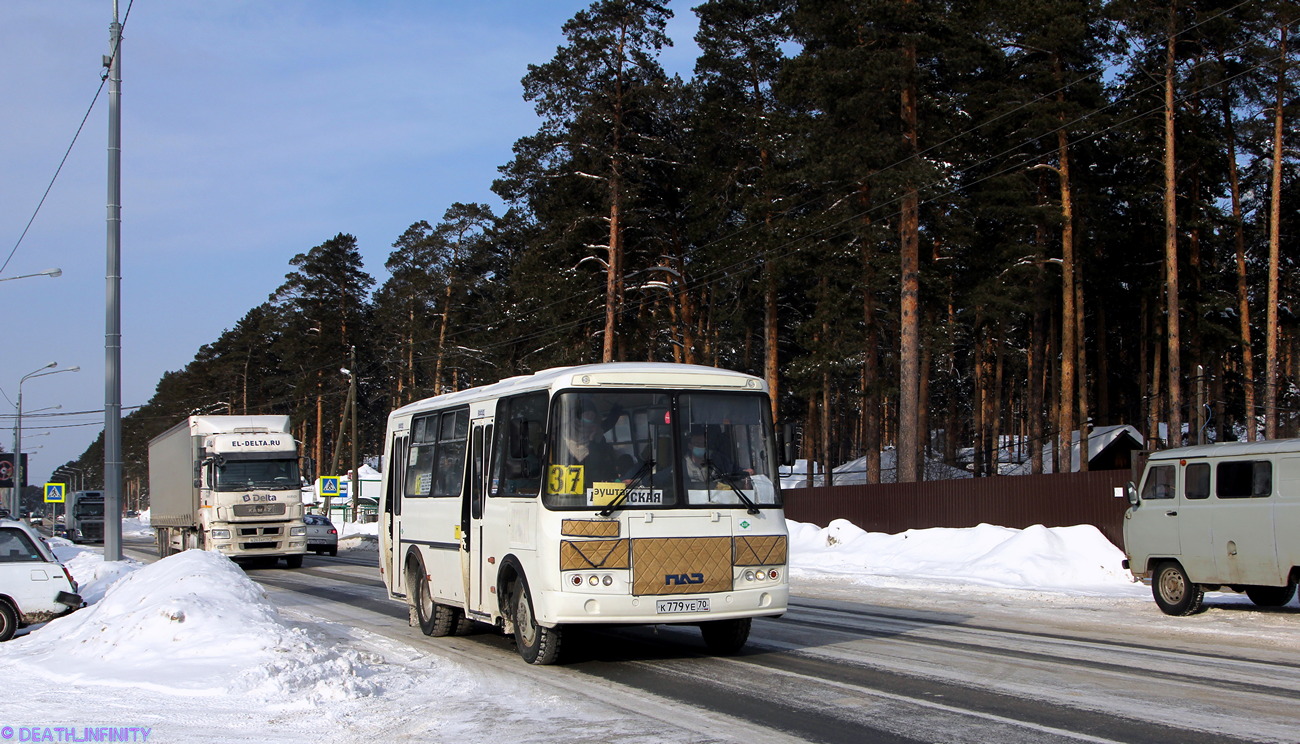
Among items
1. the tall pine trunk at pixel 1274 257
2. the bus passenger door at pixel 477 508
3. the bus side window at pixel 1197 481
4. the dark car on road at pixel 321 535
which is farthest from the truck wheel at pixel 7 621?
the tall pine trunk at pixel 1274 257

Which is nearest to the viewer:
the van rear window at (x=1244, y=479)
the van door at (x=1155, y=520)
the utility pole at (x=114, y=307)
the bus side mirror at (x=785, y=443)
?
the bus side mirror at (x=785, y=443)

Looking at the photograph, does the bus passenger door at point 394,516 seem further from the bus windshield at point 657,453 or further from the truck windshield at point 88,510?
the truck windshield at point 88,510

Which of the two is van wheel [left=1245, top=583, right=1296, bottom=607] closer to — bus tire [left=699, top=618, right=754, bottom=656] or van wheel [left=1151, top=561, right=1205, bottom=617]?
van wheel [left=1151, top=561, right=1205, bottom=617]

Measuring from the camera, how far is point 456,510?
13.4m

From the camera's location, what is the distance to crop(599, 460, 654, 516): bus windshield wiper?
35.7ft

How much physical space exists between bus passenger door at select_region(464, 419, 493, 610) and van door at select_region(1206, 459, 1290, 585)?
376 inches

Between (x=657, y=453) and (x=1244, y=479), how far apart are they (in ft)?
28.4

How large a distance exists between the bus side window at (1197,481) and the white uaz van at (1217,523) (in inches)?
0.5

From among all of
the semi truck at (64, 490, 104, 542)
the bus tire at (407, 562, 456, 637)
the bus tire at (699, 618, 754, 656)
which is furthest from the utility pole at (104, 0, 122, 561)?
the semi truck at (64, 490, 104, 542)

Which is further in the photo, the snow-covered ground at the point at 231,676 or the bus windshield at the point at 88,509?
the bus windshield at the point at 88,509

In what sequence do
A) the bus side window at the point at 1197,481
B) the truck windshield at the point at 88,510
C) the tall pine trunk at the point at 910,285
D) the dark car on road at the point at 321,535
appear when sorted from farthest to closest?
the truck windshield at the point at 88,510 → the dark car on road at the point at 321,535 → the tall pine trunk at the point at 910,285 → the bus side window at the point at 1197,481

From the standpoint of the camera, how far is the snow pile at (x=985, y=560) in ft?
71.7

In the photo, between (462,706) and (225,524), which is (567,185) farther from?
(462,706)

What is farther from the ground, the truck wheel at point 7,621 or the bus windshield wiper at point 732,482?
the bus windshield wiper at point 732,482
